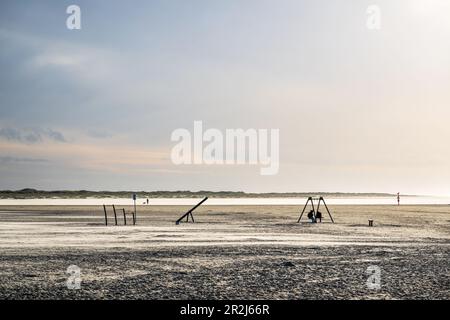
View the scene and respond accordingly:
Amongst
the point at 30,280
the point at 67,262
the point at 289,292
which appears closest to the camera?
the point at 289,292

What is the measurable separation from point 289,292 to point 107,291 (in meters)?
4.74

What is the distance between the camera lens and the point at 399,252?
22641 mm

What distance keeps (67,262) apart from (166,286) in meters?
6.06
